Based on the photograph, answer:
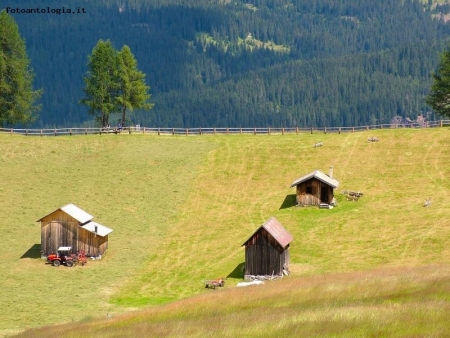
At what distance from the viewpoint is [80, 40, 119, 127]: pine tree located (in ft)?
391

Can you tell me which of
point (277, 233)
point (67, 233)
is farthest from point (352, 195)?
point (67, 233)

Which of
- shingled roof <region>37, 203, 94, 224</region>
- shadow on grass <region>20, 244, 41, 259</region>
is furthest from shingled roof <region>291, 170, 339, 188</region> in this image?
shadow on grass <region>20, 244, 41, 259</region>

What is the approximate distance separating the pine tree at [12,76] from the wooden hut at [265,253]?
56997 millimetres

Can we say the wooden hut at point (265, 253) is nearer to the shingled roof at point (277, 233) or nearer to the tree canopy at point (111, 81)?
the shingled roof at point (277, 233)

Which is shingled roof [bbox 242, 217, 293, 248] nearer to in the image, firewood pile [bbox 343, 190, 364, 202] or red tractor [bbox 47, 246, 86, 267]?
red tractor [bbox 47, 246, 86, 267]

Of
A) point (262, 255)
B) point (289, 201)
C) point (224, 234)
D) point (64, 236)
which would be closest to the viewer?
point (262, 255)

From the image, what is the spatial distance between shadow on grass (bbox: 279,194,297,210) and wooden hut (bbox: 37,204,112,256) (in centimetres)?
1892

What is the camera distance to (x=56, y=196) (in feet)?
303

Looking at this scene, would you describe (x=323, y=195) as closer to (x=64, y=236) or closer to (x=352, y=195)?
(x=352, y=195)

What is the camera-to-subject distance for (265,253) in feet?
225

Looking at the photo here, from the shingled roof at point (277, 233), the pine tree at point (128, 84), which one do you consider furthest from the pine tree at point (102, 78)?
the shingled roof at point (277, 233)

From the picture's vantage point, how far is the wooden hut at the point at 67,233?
77.1 m

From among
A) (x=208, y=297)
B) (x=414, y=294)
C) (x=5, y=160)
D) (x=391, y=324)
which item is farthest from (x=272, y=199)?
(x=391, y=324)

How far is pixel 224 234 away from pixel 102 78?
45.1m
